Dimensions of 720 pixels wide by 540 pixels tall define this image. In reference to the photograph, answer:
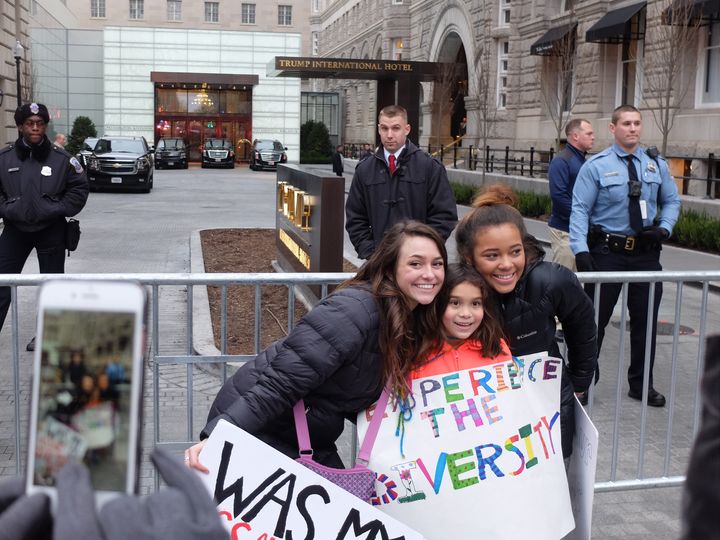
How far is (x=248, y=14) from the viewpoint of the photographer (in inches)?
3179

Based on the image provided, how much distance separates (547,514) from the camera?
11.6ft

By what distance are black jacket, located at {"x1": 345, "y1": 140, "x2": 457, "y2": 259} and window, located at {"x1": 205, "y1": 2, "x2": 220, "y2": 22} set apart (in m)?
76.6

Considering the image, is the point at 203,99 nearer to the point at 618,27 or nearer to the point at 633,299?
the point at 618,27

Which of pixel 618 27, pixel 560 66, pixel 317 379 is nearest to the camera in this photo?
pixel 317 379

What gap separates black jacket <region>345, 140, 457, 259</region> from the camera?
Answer: 6.95 meters

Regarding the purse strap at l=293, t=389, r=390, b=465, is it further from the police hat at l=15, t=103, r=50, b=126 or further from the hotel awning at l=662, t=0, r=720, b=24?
the hotel awning at l=662, t=0, r=720, b=24

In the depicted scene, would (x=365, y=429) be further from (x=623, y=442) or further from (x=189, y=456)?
(x=623, y=442)

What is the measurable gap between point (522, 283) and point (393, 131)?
3.20 meters

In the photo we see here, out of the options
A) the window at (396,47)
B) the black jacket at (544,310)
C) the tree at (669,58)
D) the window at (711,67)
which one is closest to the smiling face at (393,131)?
the black jacket at (544,310)

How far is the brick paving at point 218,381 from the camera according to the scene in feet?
17.1

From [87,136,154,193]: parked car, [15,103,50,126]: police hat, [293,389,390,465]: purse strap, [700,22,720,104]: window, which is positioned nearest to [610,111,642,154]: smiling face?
[293,389,390,465]: purse strap

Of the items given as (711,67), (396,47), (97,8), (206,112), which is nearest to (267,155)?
(396,47)

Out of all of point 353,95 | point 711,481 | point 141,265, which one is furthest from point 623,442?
point 353,95

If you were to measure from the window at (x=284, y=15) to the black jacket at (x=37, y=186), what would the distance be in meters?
74.7
